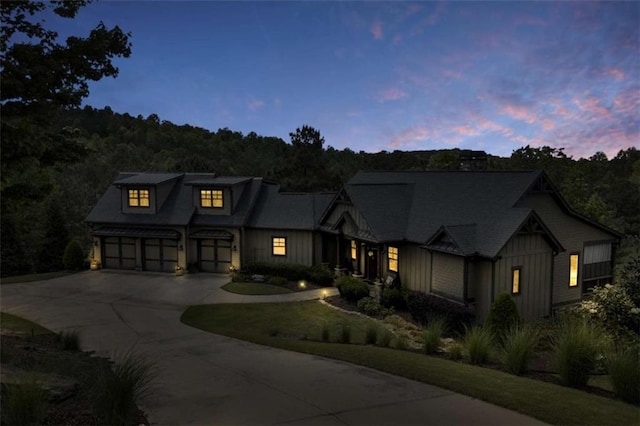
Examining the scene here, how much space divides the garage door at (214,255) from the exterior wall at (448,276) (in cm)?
1426

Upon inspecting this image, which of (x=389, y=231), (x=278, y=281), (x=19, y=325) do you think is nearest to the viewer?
(x=19, y=325)

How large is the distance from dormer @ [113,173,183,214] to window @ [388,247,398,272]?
53.2ft

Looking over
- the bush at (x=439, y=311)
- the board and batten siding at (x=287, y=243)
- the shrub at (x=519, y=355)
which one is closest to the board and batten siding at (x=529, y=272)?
the bush at (x=439, y=311)

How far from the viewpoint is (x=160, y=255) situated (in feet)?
95.2

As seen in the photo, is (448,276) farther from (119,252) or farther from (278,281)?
(119,252)

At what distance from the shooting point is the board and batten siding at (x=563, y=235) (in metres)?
20.1

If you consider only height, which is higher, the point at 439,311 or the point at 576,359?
the point at 576,359

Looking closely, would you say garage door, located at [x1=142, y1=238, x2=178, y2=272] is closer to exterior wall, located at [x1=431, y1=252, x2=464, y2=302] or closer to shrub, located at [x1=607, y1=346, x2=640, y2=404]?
exterior wall, located at [x1=431, y1=252, x2=464, y2=302]

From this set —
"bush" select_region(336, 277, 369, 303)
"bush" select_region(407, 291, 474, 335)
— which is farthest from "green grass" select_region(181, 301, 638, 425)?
"bush" select_region(336, 277, 369, 303)

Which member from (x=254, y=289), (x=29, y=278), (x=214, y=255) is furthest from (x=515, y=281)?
(x=29, y=278)

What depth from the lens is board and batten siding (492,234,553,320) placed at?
57.8 feet

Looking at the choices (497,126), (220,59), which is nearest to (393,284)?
(220,59)

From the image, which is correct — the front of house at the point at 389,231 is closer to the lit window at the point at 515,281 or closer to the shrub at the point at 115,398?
the lit window at the point at 515,281

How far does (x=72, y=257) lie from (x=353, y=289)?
67.1 ft
